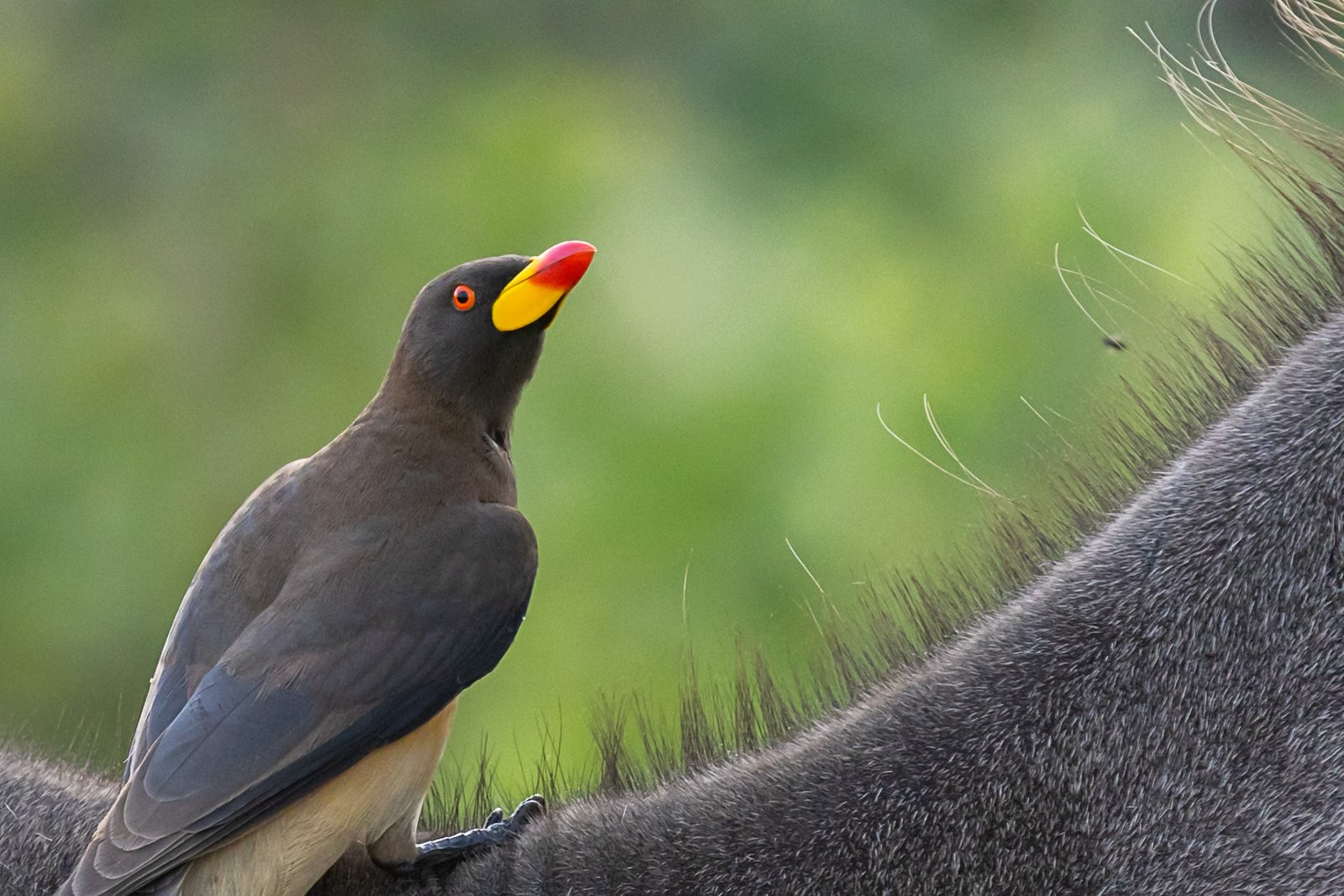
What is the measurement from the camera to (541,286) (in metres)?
1.41

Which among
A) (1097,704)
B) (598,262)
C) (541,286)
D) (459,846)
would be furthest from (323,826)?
(598,262)

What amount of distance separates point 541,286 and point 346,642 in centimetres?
36

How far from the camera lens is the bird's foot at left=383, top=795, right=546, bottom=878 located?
1300mm

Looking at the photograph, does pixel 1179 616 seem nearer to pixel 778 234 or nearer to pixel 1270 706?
pixel 1270 706

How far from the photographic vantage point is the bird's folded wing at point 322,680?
1189 millimetres

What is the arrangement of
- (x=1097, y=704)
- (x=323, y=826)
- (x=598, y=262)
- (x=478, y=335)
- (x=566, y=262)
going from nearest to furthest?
(x=1097, y=704) → (x=323, y=826) → (x=566, y=262) → (x=478, y=335) → (x=598, y=262)

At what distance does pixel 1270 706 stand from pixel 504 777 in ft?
10.1

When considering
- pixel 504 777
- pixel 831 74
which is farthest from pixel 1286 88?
pixel 504 777

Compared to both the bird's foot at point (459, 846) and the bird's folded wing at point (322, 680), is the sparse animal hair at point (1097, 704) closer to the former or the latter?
the bird's foot at point (459, 846)

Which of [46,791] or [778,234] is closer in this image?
[46,791]

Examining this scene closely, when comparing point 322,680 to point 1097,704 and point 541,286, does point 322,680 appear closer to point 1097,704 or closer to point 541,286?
point 541,286

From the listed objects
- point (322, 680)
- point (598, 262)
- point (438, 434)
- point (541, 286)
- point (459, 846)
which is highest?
point (541, 286)

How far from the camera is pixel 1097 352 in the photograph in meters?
3.95

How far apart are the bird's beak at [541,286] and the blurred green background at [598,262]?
2.34 metres
